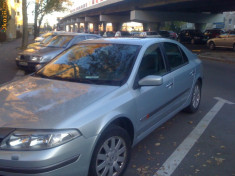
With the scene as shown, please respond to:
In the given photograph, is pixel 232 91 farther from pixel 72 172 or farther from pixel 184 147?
pixel 72 172

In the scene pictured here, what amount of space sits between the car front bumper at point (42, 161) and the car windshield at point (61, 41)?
9.06m

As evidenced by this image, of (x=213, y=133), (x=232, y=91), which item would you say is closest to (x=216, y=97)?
(x=232, y=91)

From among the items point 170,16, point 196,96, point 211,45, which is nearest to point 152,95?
point 196,96

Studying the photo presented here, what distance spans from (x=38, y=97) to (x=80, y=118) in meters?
0.69

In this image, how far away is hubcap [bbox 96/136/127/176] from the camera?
3057 millimetres

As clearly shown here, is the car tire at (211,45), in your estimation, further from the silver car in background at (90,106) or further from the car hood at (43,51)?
the silver car in background at (90,106)

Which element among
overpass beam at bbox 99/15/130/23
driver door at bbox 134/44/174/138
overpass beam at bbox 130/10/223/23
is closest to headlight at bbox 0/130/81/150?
driver door at bbox 134/44/174/138

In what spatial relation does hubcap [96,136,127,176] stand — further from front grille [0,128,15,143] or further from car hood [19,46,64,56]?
car hood [19,46,64,56]

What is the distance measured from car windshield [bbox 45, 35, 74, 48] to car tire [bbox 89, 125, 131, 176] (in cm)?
852

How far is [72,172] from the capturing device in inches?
108

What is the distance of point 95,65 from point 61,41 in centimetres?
→ 815

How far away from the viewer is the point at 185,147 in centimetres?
441

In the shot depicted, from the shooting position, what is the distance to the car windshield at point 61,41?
1153cm

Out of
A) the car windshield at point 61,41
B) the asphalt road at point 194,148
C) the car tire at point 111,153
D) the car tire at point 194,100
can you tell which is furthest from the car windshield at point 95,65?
the car windshield at point 61,41
